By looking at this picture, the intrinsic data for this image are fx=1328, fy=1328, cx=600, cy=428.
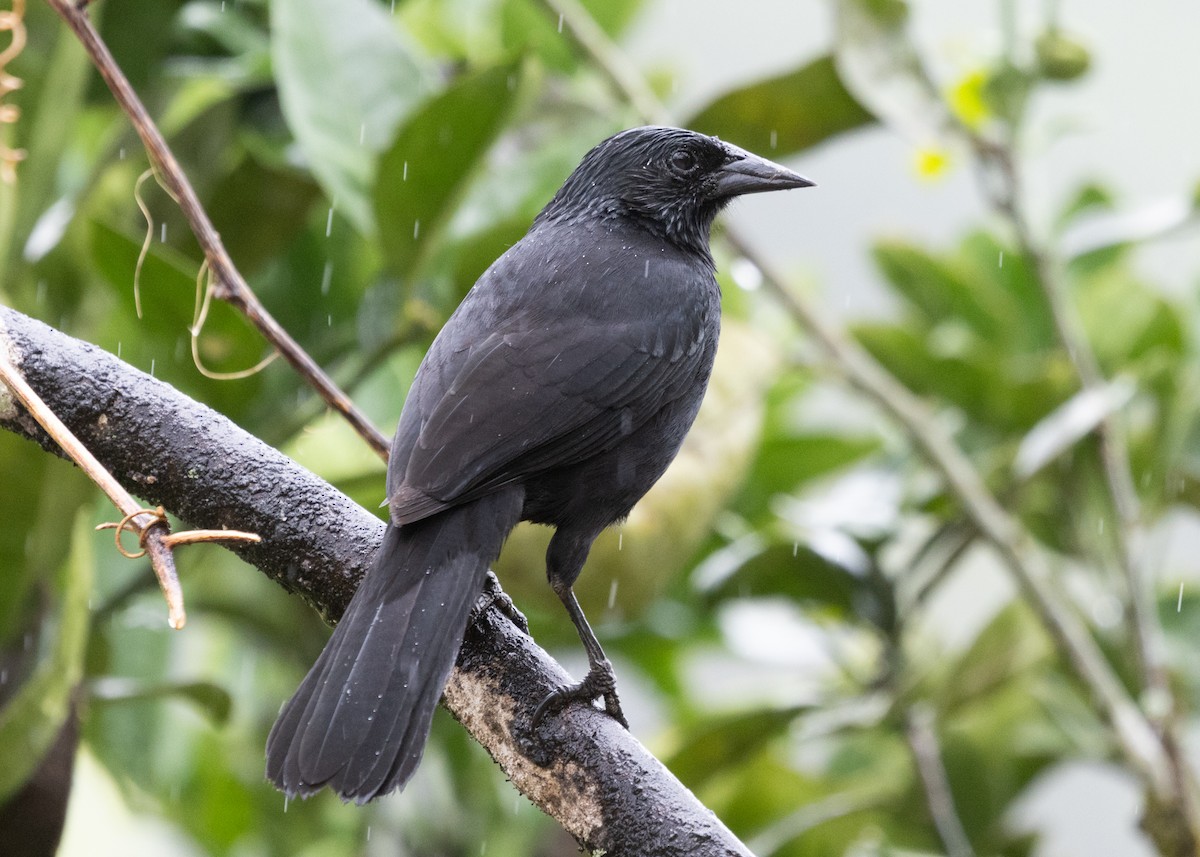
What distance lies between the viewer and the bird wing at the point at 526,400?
74.8 inches

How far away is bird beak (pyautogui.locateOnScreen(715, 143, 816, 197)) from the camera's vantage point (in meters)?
2.54

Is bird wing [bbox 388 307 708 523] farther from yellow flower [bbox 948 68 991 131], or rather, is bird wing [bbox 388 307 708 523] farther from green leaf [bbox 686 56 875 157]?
yellow flower [bbox 948 68 991 131]

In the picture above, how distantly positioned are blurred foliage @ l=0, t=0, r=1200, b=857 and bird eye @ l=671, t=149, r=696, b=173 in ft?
1.08

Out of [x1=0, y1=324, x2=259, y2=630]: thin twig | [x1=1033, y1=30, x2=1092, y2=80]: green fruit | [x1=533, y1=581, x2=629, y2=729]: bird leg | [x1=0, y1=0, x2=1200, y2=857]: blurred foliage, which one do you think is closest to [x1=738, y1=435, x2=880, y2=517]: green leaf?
[x1=0, y1=0, x2=1200, y2=857]: blurred foliage

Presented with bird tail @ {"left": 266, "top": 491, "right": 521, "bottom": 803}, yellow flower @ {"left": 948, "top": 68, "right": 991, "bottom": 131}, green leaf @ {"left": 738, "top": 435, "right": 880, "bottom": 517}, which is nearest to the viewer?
bird tail @ {"left": 266, "top": 491, "right": 521, "bottom": 803}

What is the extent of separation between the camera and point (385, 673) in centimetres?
166

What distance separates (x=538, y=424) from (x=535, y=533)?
759mm

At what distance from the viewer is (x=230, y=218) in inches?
118

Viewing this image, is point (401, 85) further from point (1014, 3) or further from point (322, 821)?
point (322, 821)

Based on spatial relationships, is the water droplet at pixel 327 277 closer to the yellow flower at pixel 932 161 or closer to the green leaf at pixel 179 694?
the green leaf at pixel 179 694

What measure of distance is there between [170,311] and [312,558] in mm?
1014

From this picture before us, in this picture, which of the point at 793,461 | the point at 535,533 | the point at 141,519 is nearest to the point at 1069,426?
the point at 793,461

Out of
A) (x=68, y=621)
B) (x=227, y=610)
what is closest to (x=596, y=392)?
(x=68, y=621)

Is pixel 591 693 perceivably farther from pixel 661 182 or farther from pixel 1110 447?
pixel 1110 447
